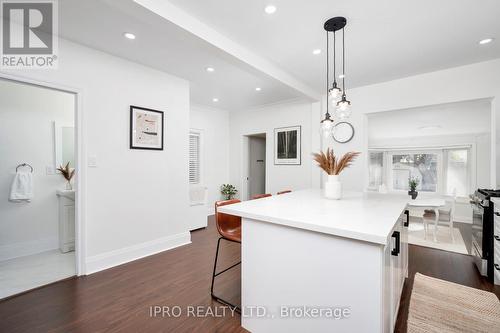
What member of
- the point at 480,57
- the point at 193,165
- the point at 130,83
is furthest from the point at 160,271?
the point at 480,57

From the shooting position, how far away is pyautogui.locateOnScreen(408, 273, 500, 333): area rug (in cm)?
167

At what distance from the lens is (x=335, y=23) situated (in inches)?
78.0

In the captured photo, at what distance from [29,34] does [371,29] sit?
3.36 meters

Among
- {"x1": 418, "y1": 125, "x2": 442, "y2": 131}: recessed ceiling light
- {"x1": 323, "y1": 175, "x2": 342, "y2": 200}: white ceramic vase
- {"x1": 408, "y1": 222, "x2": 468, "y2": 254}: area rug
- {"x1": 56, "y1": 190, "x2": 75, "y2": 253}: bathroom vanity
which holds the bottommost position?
{"x1": 408, "y1": 222, "x2": 468, "y2": 254}: area rug

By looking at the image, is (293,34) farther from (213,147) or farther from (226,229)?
(213,147)

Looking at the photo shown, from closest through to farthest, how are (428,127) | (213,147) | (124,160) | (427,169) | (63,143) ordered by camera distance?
(124,160), (63,143), (428,127), (213,147), (427,169)

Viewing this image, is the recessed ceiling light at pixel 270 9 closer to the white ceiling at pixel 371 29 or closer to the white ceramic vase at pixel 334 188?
the white ceiling at pixel 371 29

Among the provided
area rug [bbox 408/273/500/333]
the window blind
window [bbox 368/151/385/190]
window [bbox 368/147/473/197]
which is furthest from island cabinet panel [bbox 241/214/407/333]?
window [bbox 368/151/385/190]

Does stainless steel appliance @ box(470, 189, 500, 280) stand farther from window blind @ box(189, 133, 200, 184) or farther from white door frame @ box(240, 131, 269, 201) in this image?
window blind @ box(189, 133, 200, 184)

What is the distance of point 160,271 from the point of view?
2514mm

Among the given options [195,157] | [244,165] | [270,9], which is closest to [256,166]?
[244,165]

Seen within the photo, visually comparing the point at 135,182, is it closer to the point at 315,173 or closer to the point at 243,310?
the point at 243,310

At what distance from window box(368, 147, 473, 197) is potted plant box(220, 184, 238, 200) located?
4.64 m

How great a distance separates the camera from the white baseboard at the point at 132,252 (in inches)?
97.5
